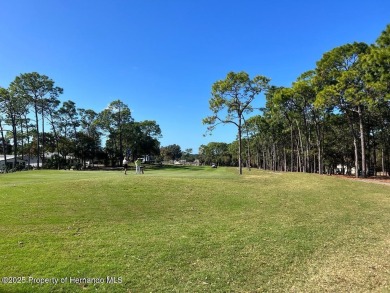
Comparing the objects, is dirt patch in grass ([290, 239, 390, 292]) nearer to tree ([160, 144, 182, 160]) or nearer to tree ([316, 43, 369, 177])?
tree ([316, 43, 369, 177])

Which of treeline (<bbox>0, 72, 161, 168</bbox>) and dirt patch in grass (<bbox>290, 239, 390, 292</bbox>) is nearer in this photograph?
dirt patch in grass (<bbox>290, 239, 390, 292</bbox>)

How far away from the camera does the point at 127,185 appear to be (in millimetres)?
16000

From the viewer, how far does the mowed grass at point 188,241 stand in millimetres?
6098

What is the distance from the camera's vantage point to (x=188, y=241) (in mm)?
8305

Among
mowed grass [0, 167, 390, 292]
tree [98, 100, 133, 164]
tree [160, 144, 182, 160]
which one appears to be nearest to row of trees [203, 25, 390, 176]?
mowed grass [0, 167, 390, 292]

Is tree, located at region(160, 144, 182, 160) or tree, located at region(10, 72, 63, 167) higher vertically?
tree, located at region(10, 72, 63, 167)

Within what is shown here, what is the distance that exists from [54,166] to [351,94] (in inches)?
2106

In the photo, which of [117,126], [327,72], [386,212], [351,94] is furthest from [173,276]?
[117,126]

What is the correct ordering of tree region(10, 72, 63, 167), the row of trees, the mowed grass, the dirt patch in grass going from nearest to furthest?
the dirt patch in grass → the mowed grass → the row of trees → tree region(10, 72, 63, 167)

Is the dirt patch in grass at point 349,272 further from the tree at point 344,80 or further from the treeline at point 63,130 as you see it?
the treeline at point 63,130

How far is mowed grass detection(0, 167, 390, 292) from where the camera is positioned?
20.0 feet

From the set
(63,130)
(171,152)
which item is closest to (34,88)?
(63,130)

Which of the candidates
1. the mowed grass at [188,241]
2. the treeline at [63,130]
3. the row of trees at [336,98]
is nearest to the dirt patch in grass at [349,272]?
the mowed grass at [188,241]

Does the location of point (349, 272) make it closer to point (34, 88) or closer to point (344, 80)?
point (344, 80)
